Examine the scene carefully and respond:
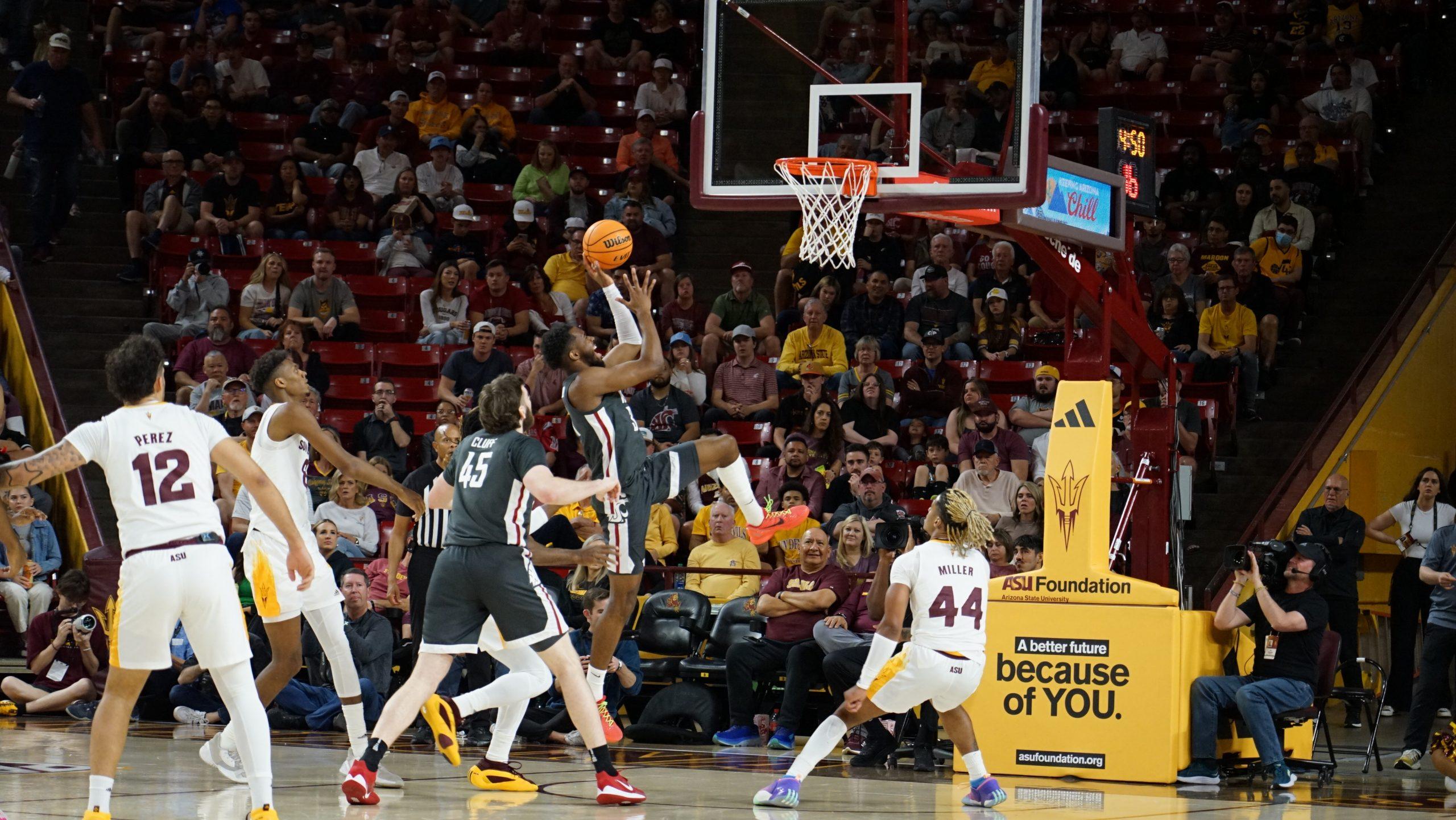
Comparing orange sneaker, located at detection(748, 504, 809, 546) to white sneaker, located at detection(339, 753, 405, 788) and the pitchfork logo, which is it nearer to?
the pitchfork logo

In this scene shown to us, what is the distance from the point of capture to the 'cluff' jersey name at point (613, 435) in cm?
985

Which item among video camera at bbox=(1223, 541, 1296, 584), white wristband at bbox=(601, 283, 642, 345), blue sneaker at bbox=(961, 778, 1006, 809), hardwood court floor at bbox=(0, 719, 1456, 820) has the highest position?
white wristband at bbox=(601, 283, 642, 345)

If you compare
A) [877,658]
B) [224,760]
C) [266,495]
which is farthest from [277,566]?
[877,658]

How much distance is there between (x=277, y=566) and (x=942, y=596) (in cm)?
358

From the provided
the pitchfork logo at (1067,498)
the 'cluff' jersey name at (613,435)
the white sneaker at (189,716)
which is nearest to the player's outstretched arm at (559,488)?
the 'cluff' jersey name at (613,435)

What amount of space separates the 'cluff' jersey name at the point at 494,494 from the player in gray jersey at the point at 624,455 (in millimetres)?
1103

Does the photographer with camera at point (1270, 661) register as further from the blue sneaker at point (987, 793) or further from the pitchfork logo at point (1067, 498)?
the blue sneaker at point (987, 793)

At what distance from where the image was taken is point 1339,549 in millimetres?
13680

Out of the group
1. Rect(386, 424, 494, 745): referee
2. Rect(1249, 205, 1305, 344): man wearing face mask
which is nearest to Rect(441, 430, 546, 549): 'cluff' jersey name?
Rect(386, 424, 494, 745): referee

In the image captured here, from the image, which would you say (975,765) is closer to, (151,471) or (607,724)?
(607,724)

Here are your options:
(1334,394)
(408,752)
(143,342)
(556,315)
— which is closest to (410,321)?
(556,315)

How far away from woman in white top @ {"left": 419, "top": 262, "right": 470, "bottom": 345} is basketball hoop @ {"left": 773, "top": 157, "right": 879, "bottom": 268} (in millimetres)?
8158

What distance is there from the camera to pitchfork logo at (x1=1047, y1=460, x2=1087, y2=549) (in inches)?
441

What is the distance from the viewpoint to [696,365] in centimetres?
1745
